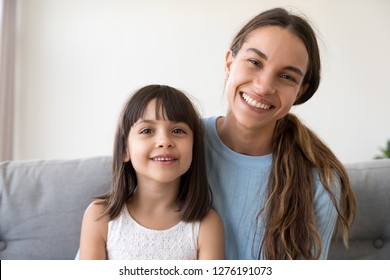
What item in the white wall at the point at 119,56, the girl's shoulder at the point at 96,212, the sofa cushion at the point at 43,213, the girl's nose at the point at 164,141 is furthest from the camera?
the white wall at the point at 119,56

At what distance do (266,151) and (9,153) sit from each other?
226 centimetres

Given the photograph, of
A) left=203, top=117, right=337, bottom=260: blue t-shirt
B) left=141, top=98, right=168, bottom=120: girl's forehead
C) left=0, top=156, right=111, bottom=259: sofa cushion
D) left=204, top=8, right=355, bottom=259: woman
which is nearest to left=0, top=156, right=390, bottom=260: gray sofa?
left=0, top=156, right=111, bottom=259: sofa cushion

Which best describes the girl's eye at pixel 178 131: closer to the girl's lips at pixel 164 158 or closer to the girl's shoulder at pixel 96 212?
the girl's lips at pixel 164 158

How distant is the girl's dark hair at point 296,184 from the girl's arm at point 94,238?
45cm

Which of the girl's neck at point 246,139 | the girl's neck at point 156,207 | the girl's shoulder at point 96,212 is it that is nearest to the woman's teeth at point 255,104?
the girl's neck at point 246,139

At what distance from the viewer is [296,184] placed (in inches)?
48.7

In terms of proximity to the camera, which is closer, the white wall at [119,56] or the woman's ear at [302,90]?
the woman's ear at [302,90]

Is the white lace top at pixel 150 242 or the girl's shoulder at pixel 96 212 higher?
the girl's shoulder at pixel 96 212

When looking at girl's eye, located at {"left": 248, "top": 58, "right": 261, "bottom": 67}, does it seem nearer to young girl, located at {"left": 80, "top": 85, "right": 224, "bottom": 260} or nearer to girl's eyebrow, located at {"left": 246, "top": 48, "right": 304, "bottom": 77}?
girl's eyebrow, located at {"left": 246, "top": 48, "right": 304, "bottom": 77}

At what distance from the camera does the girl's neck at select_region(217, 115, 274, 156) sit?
1298mm

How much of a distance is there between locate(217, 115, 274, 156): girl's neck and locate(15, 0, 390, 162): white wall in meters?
1.69

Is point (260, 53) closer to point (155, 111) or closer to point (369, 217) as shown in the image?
point (155, 111)

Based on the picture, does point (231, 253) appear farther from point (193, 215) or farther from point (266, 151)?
point (266, 151)

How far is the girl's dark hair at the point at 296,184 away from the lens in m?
1.20
